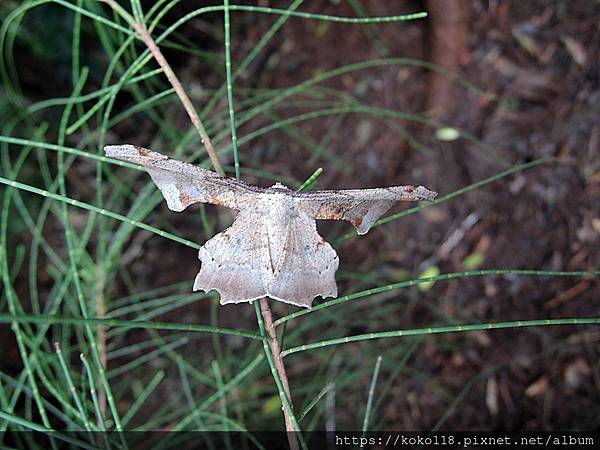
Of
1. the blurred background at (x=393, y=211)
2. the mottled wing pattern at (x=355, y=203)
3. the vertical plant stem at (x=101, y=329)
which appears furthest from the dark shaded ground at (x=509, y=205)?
the mottled wing pattern at (x=355, y=203)

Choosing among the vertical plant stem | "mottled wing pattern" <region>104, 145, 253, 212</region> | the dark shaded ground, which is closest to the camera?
"mottled wing pattern" <region>104, 145, 253, 212</region>

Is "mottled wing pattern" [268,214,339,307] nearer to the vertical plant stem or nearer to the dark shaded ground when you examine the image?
the vertical plant stem

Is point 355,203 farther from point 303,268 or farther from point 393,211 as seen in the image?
point 393,211

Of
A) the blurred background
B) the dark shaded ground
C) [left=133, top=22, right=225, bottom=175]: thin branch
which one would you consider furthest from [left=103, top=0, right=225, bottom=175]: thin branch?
the dark shaded ground

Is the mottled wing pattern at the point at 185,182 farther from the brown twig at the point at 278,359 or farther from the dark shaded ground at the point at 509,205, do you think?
the dark shaded ground at the point at 509,205

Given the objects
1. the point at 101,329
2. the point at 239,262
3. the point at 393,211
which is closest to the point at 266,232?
the point at 239,262

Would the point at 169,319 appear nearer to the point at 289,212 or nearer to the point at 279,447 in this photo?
the point at 279,447

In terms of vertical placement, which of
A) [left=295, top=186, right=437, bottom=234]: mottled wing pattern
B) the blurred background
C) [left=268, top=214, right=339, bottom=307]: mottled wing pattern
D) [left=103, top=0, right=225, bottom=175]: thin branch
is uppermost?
[left=103, top=0, right=225, bottom=175]: thin branch
